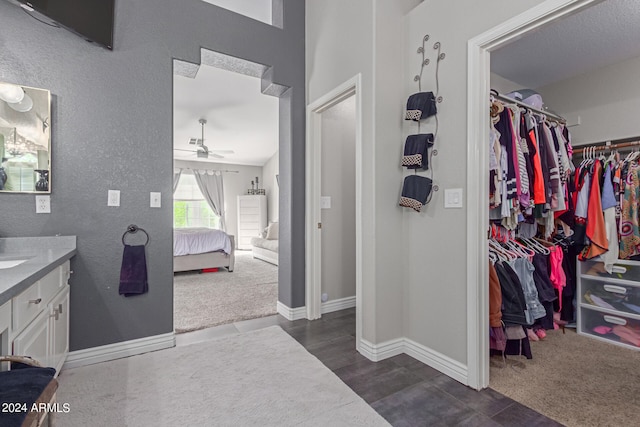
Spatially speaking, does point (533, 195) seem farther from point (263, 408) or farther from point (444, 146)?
point (263, 408)

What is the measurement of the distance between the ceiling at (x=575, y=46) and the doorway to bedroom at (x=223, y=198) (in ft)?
8.33

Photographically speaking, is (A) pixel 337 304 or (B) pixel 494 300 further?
(A) pixel 337 304

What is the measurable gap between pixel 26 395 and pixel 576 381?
269cm

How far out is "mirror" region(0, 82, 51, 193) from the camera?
1.92 metres

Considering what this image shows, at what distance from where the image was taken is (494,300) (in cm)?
203

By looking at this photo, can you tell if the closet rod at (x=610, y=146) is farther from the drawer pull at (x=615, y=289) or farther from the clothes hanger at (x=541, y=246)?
the drawer pull at (x=615, y=289)

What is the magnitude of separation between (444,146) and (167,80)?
2135 mm

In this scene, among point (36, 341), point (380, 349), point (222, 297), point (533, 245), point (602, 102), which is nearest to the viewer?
point (36, 341)

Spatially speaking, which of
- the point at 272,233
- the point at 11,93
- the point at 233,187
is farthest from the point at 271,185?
the point at 11,93

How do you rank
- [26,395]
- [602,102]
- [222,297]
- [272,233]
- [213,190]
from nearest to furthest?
[26,395]
[602,102]
[222,297]
[272,233]
[213,190]

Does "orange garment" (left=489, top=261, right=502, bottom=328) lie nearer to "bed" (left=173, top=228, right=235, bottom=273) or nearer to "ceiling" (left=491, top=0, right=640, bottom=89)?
"ceiling" (left=491, top=0, right=640, bottom=89)

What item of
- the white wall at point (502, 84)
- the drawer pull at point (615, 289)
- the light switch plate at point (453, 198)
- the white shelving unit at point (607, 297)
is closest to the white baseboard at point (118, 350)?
the light switch plate at point (453, 198)

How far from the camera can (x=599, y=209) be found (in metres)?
2.50

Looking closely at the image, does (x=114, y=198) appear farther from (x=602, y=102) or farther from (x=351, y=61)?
(x=602, y=102)
